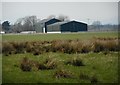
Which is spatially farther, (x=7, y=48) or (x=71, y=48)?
(x=7, y=48)

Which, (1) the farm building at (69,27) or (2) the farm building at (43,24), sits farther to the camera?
(2) the farm building at (43,24)

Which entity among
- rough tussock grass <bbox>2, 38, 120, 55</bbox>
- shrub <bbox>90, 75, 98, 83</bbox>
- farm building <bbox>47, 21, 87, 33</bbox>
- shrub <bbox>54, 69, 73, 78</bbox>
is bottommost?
shrub <bbox>90, 75, 98, 83</bbox>

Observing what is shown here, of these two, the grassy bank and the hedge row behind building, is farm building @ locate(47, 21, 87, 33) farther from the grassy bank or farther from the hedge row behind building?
the grassy bank

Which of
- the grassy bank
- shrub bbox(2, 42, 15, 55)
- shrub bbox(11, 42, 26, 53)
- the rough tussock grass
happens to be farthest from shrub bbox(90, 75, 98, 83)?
shrub bbox(11, 42, 26, 53)

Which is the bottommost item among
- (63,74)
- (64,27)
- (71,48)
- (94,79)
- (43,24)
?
(94,79)

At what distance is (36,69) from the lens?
1029 centimetres

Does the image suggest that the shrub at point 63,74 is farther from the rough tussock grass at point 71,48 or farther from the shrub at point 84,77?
the rough tussock grass at point 71,48

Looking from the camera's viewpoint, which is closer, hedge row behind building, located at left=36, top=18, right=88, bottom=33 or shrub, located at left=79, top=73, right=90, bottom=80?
shrub, located at left=79, top=73, right=90, bottom=80

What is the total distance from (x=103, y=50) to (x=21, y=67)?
746 centimetres

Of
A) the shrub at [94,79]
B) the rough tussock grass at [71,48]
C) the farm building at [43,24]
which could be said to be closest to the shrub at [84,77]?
the shrub at [94,79]

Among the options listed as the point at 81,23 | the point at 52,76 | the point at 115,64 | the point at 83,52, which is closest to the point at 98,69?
the point at 115,64

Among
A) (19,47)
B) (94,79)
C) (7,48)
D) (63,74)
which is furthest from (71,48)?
(94,79)

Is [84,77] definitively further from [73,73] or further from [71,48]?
[71,48]

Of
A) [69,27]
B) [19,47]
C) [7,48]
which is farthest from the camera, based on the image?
[69,27]
